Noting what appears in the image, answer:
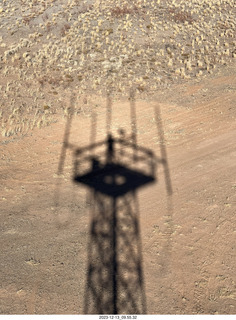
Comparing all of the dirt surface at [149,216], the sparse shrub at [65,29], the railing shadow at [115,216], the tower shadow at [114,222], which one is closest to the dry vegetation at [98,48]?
the sparse shrub at [65,29]

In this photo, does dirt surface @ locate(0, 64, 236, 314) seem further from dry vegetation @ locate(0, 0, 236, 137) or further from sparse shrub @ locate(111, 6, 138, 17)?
sparse shrub @ locate(111, 6, 138, 17)

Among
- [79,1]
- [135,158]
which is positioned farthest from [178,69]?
[79,1]

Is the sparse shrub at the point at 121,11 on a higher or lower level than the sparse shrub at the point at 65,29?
lower

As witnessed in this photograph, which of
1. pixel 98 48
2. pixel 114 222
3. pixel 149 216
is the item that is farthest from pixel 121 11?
pixel 114 222

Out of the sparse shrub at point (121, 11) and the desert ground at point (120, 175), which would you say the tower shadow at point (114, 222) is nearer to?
the desert ground at point (120, 175)

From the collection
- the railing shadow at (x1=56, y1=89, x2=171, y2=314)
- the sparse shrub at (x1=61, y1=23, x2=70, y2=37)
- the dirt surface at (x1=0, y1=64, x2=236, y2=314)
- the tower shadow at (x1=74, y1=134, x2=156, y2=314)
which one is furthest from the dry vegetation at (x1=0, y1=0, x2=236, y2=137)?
the tower shadow at (x1=74, y1=134, x2=156, y2=314)
